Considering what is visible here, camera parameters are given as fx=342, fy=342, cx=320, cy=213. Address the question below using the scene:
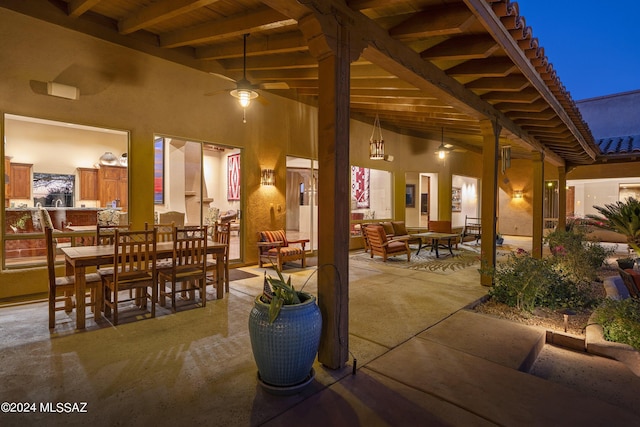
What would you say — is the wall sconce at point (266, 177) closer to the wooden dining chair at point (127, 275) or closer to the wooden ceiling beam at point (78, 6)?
the wooden dining chair at point (127, 275)

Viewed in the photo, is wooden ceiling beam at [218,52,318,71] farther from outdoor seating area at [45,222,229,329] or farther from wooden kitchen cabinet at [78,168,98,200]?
wooden kitchen cabinet at [78,168,98,200]

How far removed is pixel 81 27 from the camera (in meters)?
4.66

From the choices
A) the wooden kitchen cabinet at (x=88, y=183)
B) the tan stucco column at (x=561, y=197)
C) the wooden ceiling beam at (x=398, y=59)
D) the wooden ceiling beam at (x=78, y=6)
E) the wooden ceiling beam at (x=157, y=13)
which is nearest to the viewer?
the wooden ceiling beam at (x=398, y=59)

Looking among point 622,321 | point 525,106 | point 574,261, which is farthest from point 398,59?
point 574,261

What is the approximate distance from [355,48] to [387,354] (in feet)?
8.45

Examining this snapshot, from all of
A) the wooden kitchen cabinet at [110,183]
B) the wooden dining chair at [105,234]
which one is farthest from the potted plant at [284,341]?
the wooden kitchen cabinet at [110,183]

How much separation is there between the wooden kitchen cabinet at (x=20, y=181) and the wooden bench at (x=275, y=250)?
17.2 feet

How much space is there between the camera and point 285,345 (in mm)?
2266

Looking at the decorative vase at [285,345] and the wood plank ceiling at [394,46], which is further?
the wood plank ceiling at [394,46]

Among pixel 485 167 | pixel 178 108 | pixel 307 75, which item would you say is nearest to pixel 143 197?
pixel 178 108

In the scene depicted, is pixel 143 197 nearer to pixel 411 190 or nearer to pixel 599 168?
pixel 411 190

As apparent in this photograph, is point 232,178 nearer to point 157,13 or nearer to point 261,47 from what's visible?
point 261,47

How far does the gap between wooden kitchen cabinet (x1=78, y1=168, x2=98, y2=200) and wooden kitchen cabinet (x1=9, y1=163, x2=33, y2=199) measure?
39.1 inches

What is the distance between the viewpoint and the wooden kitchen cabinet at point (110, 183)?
845 cm
